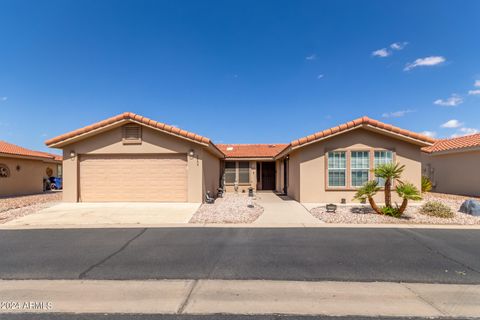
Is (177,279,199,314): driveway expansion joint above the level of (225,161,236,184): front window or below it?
below

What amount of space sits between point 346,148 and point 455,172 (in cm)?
938

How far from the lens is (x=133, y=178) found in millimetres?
13219

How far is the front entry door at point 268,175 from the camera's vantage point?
22266 millimetres

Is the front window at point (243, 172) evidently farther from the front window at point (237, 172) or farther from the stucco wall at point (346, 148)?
the stucco wall at point (346, 148)

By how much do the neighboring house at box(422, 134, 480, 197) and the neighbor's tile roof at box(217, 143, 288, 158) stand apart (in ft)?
35.6

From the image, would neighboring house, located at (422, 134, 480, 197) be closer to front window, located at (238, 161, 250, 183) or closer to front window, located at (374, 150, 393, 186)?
front window, located at (374, 150, 393, 186)

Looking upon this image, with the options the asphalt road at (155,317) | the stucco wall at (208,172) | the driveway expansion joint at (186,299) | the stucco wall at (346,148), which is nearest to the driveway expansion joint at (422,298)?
the asphalt road at (155,317)

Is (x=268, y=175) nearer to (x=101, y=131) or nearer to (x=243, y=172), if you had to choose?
(x=243, y=172)

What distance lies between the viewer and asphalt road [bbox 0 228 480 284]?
4.76m

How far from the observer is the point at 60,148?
1340 centimetres

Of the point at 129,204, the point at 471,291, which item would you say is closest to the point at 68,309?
the point at 471,291

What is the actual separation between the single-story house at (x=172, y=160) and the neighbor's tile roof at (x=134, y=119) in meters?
0.05

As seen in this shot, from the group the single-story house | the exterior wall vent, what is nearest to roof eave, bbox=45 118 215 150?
the single-story house

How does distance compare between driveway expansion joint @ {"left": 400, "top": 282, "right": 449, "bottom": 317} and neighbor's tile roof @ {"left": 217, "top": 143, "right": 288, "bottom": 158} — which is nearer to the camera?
driveway expansion joint @ {"left": 400, "top": 282, "right": 449, "bottom": 317}
